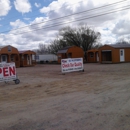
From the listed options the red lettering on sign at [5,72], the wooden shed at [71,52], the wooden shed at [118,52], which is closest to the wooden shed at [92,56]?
the wooden shed at [71,52]

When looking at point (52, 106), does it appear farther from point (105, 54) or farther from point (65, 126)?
point (105, 54)

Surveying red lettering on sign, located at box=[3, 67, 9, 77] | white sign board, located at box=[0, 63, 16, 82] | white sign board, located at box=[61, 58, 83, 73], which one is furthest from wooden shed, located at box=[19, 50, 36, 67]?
red lettering on sign, located at box=[3, 67, 9, 77]

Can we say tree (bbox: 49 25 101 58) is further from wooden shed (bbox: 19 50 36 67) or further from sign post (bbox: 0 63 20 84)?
sign post (bbox: 0 63 20 84)

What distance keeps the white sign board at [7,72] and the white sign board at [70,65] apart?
6.18 m

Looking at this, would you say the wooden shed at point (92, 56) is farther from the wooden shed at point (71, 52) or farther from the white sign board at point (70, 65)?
the white sign board at point (70, 65)

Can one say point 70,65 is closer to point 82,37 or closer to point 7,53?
point 7,53

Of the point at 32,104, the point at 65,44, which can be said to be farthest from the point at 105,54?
the point at 32,104

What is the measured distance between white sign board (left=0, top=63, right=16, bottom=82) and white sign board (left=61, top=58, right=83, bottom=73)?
243 inches

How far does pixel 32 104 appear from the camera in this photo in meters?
7.13

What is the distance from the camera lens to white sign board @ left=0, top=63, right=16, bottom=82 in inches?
506

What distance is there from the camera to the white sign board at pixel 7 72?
42.2 feet

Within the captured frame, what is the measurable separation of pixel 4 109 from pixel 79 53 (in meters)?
38.3

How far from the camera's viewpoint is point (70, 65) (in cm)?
1941

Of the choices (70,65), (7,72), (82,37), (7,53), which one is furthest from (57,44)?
(7,72)
